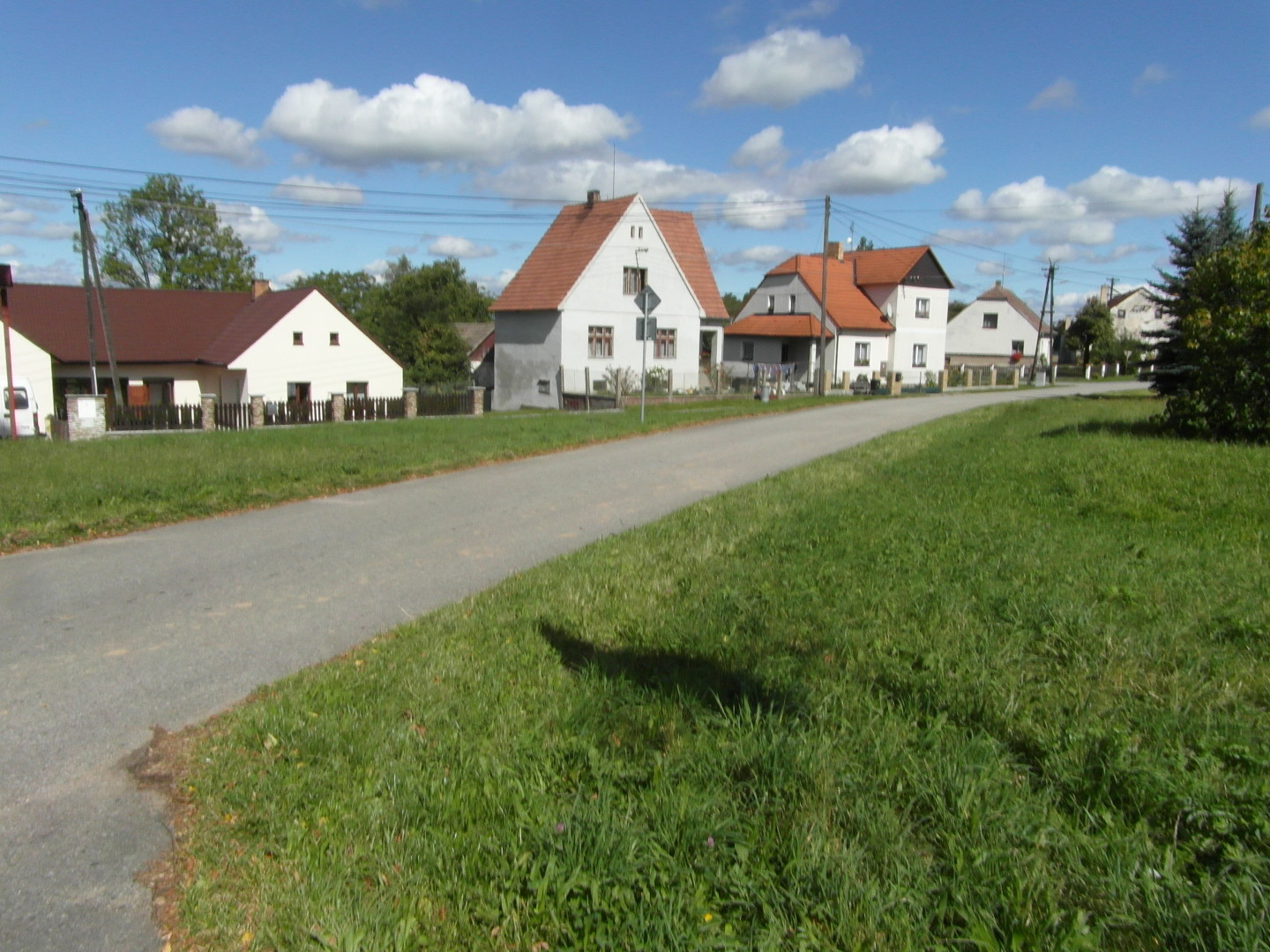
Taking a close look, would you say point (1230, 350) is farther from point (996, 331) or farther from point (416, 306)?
point (416, 306)

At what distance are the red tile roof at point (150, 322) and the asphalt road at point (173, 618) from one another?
39624 mm

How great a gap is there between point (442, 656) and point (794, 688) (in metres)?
2.08

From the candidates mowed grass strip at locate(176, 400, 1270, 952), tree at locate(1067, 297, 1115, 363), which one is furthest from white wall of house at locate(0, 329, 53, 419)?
tree at locate(1067, 297, 1115, 363)

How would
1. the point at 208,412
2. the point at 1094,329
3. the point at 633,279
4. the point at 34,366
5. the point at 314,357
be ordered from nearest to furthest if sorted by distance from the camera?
1. the point at 208,412
2. the point at 34,366
3. the point at 633,279
4. the point at 314,357
5. the point at 1094,329

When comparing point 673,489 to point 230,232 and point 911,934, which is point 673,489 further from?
point 230,232

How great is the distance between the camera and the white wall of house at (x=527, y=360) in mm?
42188

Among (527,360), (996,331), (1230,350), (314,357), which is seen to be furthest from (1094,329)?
(1230,350)

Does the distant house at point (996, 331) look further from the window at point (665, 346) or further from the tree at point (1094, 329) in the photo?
the window at point (665, 346)

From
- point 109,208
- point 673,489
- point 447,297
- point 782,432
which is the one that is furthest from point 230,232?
point 673,489

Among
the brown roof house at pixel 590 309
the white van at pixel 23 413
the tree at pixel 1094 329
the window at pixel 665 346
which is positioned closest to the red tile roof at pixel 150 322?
the brown roof house at pixel 590 309

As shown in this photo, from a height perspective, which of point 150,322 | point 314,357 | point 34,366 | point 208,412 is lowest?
point 208,412

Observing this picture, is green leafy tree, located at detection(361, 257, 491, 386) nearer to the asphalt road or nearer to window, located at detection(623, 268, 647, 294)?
window, located at detection(623, 268, 647, 294)

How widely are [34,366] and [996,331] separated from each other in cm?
7123

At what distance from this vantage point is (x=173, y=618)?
6379 millimetres
